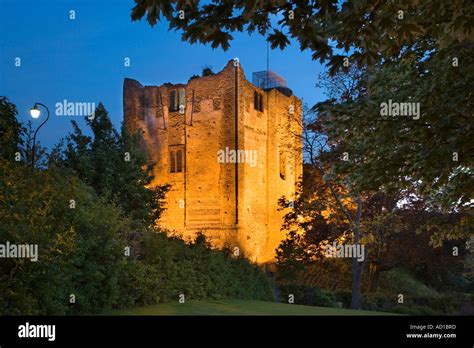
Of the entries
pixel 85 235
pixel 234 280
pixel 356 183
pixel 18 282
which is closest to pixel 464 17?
pixel 356 183

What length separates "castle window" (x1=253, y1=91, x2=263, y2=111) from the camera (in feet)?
110

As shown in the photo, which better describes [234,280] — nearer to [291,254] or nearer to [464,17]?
[291,254]

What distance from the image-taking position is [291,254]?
30.5 meters

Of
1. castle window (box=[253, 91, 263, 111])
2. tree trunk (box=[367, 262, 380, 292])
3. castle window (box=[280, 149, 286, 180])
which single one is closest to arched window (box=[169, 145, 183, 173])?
castle window (box=[253, 91, 263, 111])

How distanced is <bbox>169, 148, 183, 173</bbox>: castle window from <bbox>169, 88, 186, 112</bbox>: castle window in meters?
2.79

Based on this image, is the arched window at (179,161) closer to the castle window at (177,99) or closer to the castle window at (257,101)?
the castle window at (177,99)

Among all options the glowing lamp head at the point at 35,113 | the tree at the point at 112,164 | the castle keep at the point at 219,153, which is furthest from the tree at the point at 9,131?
the castle keep at the point at 219,153

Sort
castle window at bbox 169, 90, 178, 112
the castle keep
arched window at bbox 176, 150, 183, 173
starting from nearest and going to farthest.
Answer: the castle keep < arched window at bbox 176, 150, 183, 173 < castle window at bbox 169, 90, 178, 112
